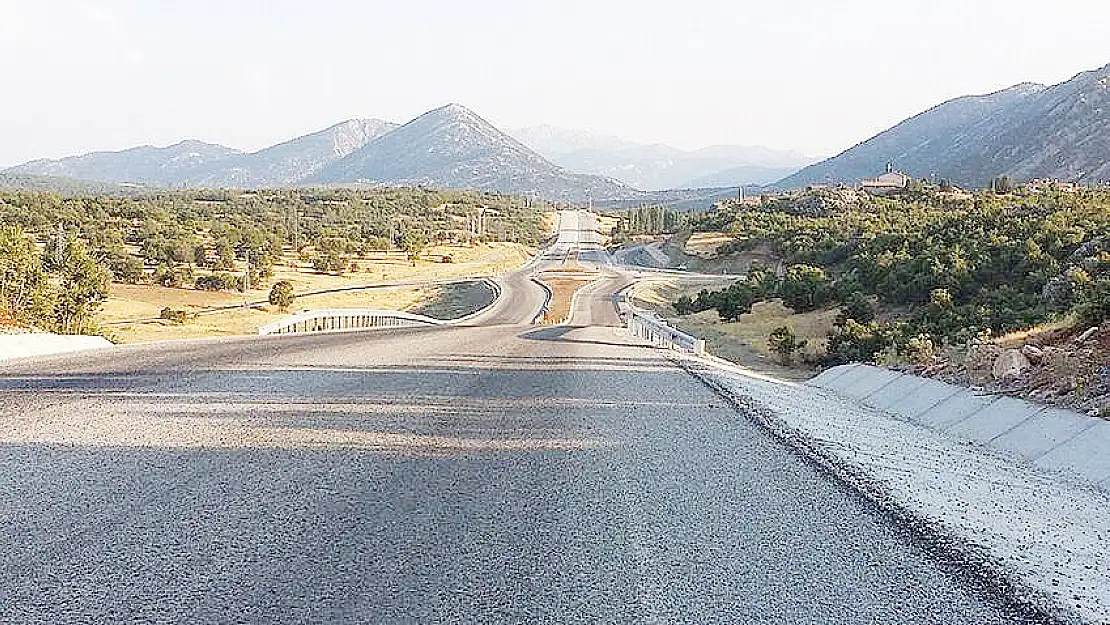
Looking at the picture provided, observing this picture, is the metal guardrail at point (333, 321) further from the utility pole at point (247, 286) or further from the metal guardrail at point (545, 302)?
the utility pole at point (247, 286)

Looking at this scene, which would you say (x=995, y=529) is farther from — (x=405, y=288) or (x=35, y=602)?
(x=405, y=288)

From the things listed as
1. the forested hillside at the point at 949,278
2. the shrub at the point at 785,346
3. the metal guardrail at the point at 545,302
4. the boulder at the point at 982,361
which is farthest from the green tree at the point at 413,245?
the boulder at the point at 982,361

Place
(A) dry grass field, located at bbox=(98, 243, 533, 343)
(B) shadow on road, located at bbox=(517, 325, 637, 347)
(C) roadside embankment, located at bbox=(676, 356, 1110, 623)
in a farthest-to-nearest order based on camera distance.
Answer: (A) dry grass field, located at bbox=(98, 243, 533, 343), (B) shadow on road, located at bbox=(517, 325, 637, 347), (C) roadside embankment, located at bbox=(676, 356, 1110, 623)

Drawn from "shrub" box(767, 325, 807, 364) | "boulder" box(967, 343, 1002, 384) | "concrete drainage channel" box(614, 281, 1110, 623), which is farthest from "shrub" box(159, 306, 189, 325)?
"boulder" box(967, 343, 1002, 384)

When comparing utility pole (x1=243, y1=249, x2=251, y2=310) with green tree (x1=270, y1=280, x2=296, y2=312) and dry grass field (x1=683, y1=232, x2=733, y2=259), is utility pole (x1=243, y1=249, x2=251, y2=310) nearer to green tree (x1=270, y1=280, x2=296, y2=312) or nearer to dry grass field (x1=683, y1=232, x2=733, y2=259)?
green tree (x1=270, y1=280, x2=296, y2=312)

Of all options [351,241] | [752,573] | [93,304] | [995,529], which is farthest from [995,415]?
[351,241]

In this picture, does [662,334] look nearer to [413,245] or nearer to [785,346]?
[785,346]

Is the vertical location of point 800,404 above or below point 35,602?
below
